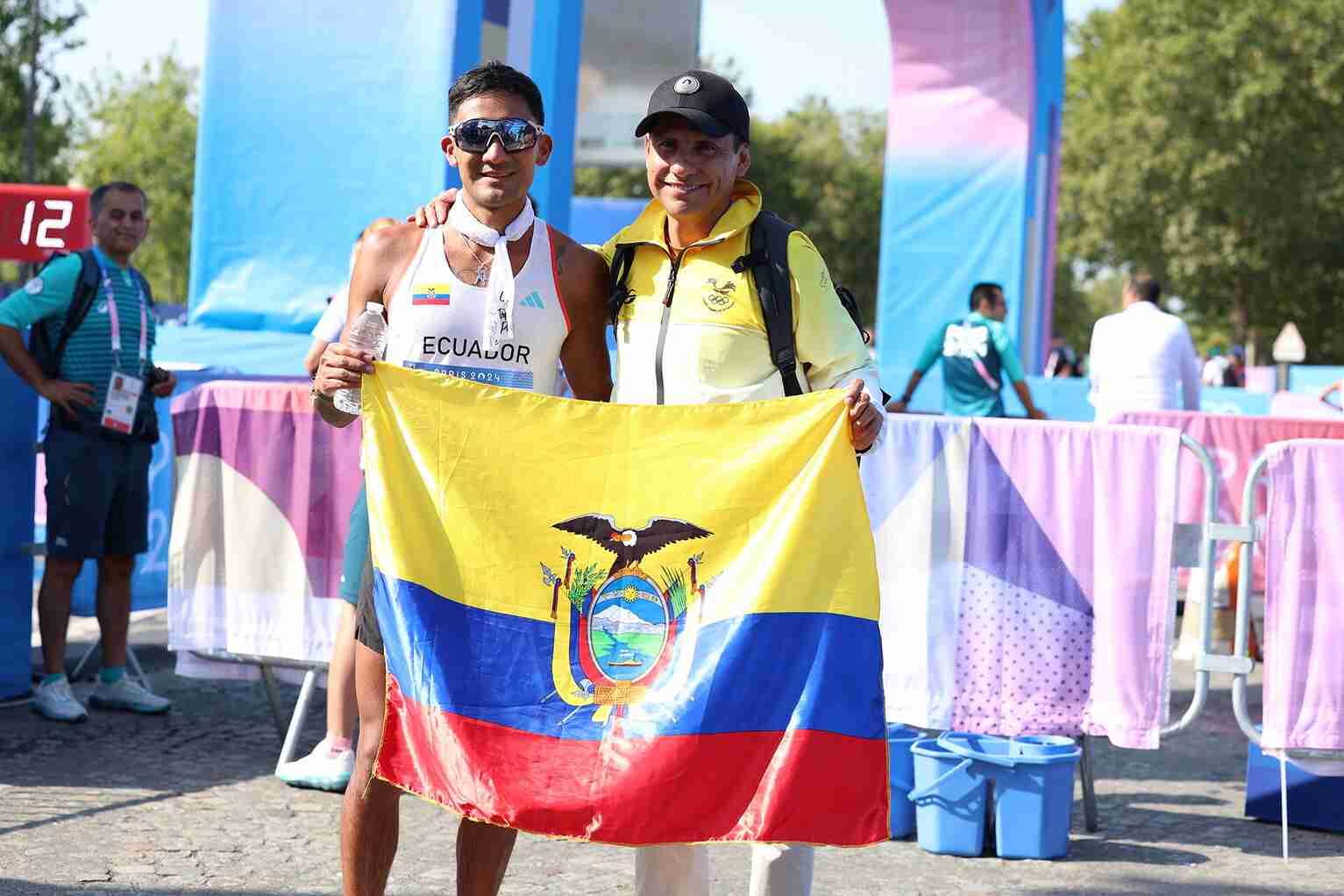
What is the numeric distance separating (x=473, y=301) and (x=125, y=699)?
445 centimetres

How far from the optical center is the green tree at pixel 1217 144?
4912cm

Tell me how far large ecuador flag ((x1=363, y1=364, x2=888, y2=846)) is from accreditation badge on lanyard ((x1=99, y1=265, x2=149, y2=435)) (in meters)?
4.05

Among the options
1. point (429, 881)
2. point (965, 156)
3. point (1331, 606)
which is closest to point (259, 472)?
point (429, 881)

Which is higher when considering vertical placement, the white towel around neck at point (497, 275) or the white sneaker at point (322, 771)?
the white towel around neck at point (497, 275)

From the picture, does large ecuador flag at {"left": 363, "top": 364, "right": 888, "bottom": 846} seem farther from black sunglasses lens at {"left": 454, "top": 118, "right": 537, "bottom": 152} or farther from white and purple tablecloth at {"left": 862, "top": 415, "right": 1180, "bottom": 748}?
white and purple tablecloth at {"left": 862, "top": 415, "right": 1180, "bottom": 748}

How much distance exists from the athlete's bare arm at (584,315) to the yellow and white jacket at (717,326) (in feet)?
0.34

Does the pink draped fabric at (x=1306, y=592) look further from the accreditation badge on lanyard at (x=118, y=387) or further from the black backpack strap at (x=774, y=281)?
the accreditation badge on lanyard at (x=118, y=387)

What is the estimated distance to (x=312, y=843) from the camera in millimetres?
5672

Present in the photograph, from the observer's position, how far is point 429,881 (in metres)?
5.27

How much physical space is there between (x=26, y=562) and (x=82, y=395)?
908 millimetres

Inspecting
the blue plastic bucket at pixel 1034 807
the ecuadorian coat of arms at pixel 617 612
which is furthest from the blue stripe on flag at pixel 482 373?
the blue plastic bucket at pixel 1034 807

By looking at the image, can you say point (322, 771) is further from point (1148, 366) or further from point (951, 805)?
point (1148, 366)

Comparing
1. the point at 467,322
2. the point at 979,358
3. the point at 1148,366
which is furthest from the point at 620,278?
the point at 979,358

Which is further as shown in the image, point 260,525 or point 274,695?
point 274,695
